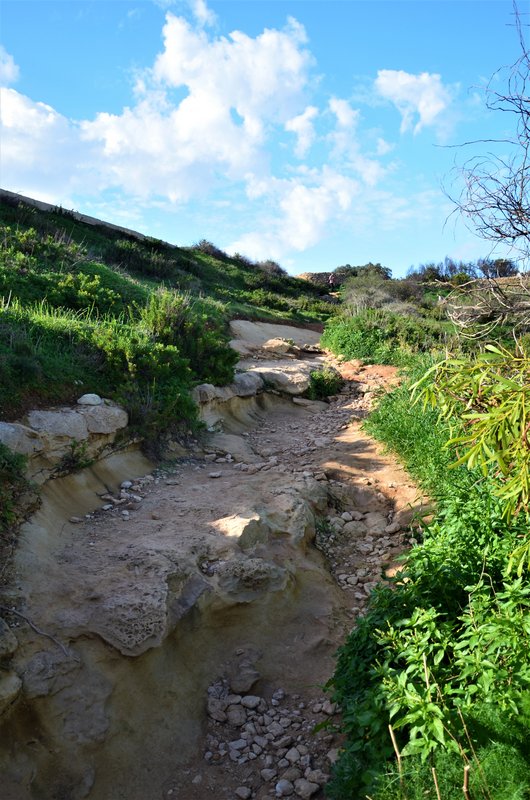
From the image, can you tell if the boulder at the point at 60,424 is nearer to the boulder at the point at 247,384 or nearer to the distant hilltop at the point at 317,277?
the boulder at the point at 247,384

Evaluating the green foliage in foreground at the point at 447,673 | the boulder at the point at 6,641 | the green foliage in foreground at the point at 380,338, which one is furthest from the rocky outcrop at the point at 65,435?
the green foliage in foreground at the point at 380,338

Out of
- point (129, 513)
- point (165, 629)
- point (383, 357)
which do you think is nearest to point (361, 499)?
point (129, 513)

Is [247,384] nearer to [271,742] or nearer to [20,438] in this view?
[20,438]

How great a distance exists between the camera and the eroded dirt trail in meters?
3.35

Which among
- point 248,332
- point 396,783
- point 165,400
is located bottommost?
Result: point 396,783

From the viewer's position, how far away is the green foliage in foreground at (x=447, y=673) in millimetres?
2516

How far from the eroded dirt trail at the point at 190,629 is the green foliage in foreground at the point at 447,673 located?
0.57 metres

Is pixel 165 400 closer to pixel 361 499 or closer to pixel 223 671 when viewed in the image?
pixel 361 499

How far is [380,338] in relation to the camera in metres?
13.5

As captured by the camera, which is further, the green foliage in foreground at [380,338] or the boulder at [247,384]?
the green foliage in foreground at [380,338]

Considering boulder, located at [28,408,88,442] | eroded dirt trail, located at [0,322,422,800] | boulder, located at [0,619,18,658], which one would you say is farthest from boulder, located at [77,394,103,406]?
boulder, located at [0,619,18,658]

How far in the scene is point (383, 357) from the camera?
486 inches

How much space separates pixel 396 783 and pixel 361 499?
3757 millimetres

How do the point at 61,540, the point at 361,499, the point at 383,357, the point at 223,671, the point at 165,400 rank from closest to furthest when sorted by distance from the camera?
the point at 223,671, the point at 61,540, the point at 361,499, the point at 165,400, the point at 383,357
